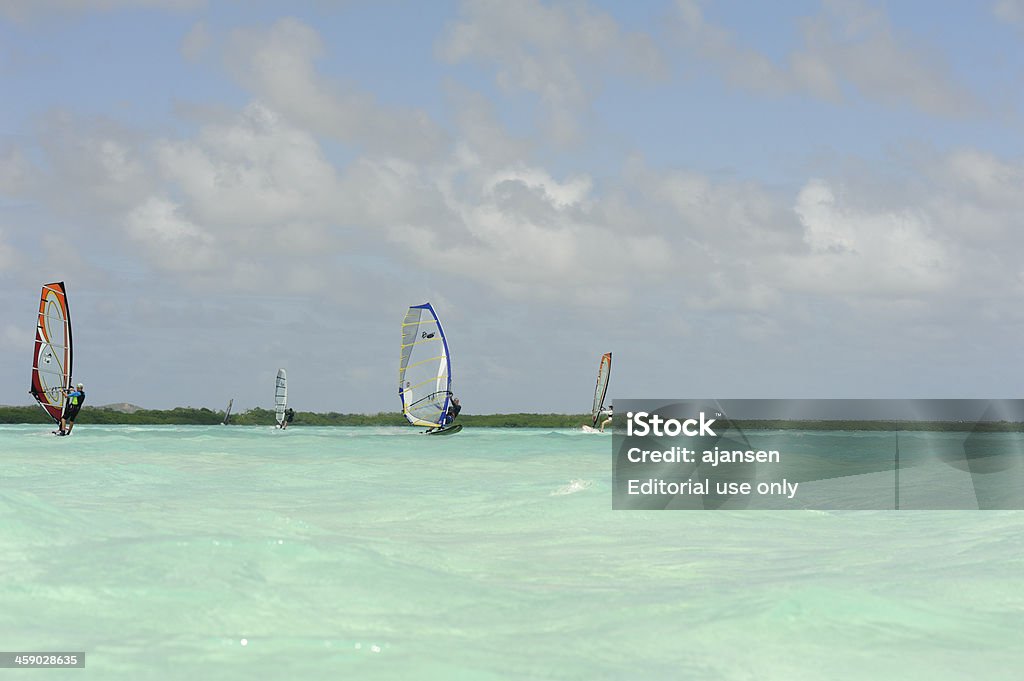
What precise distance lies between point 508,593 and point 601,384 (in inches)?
1744

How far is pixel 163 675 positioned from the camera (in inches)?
228

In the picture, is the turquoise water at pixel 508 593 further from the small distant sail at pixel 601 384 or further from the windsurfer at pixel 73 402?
the small distant sail at pixel 601 384

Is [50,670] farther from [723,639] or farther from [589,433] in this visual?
[589,433]

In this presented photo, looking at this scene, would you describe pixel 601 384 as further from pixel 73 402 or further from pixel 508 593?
pixel 508 593

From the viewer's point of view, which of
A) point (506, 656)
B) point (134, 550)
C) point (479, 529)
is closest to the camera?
point (506, 656)

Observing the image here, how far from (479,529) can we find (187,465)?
14.4 meters

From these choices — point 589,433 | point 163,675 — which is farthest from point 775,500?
point 589,433

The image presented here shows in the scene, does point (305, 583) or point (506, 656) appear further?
point (305, 583)

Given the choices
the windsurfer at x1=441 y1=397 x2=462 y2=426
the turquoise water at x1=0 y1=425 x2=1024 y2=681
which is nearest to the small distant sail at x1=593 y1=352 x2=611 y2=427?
the windsurfer at x1=441 y1=397 x2=462 y2=426

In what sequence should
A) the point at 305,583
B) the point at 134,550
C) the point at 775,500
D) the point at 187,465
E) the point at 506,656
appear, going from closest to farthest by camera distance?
the point at 506,656
the point at 305,583
the point at 134,550
the point at 775,500
the point at 187,465

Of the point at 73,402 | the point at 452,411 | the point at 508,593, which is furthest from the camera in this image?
the point at 452,411

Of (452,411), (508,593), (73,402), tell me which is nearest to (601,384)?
(452,411)

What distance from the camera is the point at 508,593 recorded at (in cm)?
831

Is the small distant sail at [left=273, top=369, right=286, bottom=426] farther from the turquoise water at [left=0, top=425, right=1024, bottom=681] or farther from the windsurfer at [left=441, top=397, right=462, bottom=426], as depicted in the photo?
the turquoise water at [left=0, top=425, right=1024, bottom=681]
